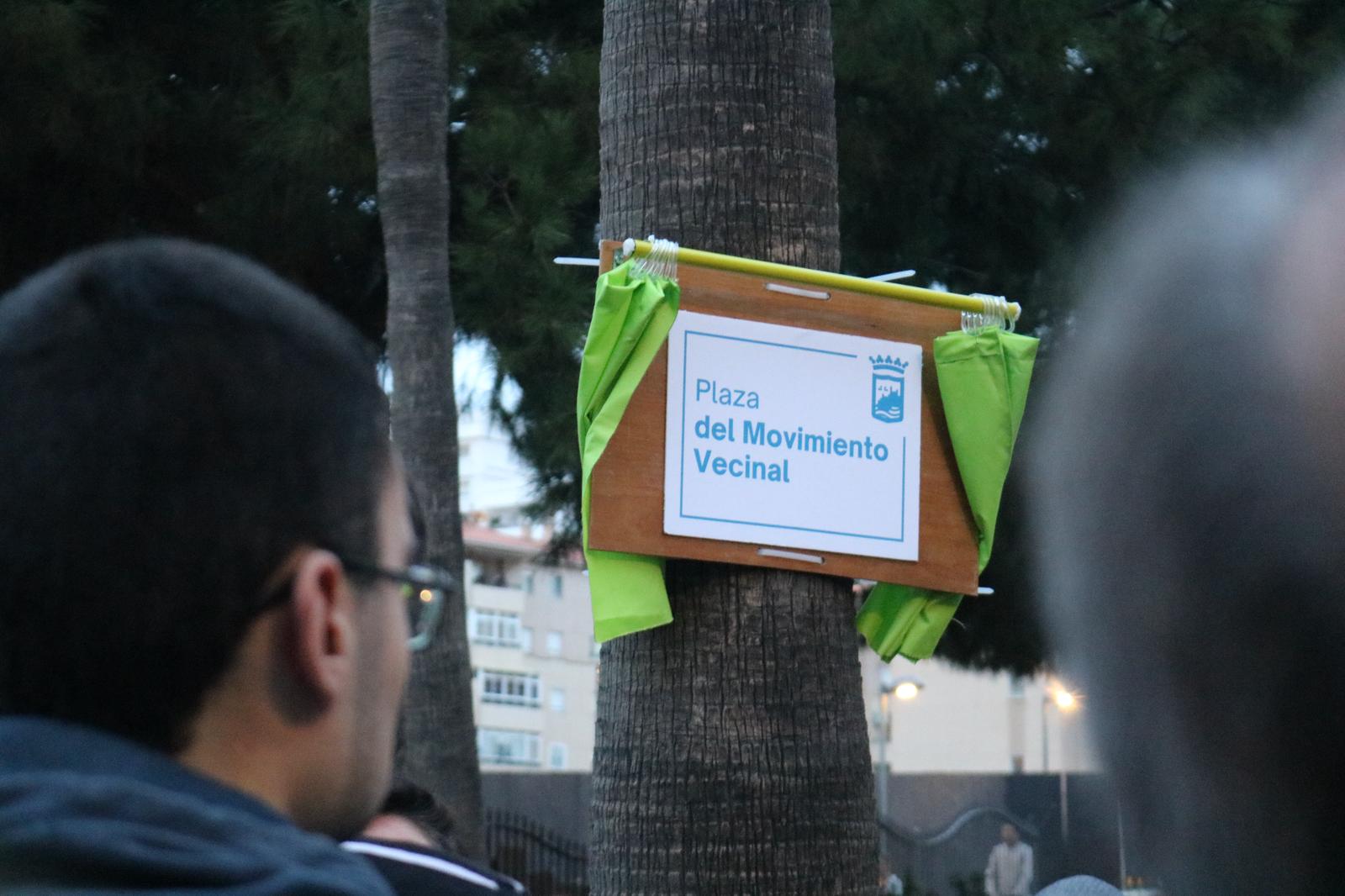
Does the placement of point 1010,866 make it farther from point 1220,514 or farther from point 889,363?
point 1220,514

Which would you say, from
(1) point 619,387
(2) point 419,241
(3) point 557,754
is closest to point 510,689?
(3) point 557,754

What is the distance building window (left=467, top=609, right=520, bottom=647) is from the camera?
230 feet

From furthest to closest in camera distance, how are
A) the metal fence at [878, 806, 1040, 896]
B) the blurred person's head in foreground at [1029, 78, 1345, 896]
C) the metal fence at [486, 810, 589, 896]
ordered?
the metal fence at [878, 806, 1040, 896], the metal fence at [486, 810, 589, 896], the blurred person's head in foreground at [1029, 78, 1345, 896]

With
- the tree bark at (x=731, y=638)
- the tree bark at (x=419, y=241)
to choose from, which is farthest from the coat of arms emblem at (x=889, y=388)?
the tree bark at (x=419, y=241)

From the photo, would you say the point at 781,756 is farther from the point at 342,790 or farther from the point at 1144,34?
the point at 1144,34

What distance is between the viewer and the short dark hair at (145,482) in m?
1.14

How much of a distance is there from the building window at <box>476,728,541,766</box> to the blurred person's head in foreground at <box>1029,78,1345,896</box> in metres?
67.8

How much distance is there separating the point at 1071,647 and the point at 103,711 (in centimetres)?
65

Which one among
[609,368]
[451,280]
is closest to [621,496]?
[609,368]

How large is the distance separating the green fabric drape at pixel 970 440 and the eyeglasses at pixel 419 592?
2.01 m

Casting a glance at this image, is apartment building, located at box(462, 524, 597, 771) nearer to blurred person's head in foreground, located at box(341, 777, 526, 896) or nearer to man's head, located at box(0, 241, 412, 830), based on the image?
blurred person's head in foreground, located at box(341, 777, 526, 896)

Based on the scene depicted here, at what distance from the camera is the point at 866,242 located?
8.17m

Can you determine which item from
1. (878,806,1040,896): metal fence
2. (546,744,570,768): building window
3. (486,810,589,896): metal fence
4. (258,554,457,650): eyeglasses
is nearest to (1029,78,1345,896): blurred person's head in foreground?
(258,554,457,650): eyeglasses

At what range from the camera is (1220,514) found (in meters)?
0.93
